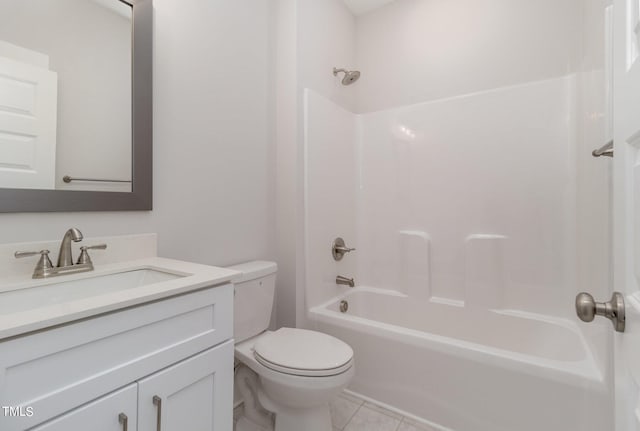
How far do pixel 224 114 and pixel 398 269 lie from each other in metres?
1.58

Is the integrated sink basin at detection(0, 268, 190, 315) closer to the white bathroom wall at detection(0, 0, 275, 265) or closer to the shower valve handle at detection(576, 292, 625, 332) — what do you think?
the white bathroom wall at detection(0, 0, 275, 265)

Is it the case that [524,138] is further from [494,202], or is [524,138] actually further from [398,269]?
[398,269]

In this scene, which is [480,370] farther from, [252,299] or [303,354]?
[252,299]

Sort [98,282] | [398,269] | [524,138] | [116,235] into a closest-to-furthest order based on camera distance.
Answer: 1. [98,282]
2. [116,235]
3. [524,138]
4. [398,269]

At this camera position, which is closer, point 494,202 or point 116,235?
point 116,235

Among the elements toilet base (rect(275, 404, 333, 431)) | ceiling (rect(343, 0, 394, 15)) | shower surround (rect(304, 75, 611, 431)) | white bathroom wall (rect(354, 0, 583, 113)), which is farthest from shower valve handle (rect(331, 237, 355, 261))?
ceiling (rect(343, 0, 394, 15))

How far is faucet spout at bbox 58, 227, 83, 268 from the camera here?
36.8 inches

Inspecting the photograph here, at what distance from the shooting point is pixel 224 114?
1.54 m

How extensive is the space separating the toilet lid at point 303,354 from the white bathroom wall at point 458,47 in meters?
1.79

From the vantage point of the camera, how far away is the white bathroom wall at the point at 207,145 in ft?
4.12

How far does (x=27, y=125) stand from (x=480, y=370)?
1.96 metres

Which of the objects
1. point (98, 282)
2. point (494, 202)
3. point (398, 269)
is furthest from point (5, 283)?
point (494, 202)

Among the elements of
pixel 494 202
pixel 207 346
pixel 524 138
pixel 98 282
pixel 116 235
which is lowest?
pixel 207 346

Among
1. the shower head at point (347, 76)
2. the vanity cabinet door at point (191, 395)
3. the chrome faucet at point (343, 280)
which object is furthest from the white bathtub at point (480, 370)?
the shower head at point (347, 76)
